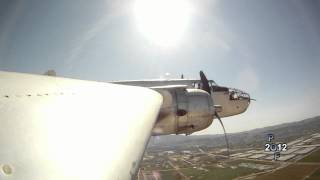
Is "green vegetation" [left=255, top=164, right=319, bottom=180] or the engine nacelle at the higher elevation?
the engine nacelle

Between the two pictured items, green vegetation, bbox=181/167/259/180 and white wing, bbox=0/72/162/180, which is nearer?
white wing, bbox=0/72/162/180

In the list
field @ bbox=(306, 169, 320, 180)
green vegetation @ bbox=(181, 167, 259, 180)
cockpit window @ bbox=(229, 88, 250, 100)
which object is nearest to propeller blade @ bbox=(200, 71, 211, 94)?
cockpit window @ bbox=(229, 88, 250, 100)

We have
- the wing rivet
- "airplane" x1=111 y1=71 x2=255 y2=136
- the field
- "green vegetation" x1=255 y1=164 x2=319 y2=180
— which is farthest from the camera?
"green vegetation" x1=255 y1=164 x2=319 y2=180

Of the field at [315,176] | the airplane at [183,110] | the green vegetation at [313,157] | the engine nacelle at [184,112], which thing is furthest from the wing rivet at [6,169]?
the green vegetation at [313,157]

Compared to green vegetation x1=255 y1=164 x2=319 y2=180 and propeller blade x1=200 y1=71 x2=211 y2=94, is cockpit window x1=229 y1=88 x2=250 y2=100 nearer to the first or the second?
propeller blade x1=200 y1=71 x2=211 y2=94

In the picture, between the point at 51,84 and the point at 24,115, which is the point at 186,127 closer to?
the point at 51,84

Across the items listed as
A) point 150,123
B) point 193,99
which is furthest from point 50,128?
point 193,99

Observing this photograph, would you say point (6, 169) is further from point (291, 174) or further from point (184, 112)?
point (291, 174)

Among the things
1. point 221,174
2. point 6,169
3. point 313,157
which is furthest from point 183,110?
point 313,157
